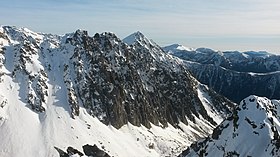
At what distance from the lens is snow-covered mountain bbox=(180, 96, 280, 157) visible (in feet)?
280

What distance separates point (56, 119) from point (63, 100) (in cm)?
1319

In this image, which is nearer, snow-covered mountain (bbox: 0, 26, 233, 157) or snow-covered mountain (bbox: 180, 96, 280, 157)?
snow-covered mountain (bbox: 180, 96, 280, 157)

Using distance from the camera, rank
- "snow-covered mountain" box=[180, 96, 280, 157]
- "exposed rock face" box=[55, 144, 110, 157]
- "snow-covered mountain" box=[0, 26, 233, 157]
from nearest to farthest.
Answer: "snow-covered mountain" box=[180, 96, 280, 157]
"exposed rock face" box=[55, 144, 110, 157]
"snow-covered mountain" box=[0, 26, 233, 157]

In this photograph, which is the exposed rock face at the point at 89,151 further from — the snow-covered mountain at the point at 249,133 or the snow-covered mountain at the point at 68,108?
the snow-covered mountain at the point at 249,133

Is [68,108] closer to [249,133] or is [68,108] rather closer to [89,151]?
[89,151]

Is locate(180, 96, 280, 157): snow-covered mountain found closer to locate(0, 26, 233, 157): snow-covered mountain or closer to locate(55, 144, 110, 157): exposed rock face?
locate(55, 144, 110, 157): exposed rock face

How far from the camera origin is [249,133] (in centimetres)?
8794

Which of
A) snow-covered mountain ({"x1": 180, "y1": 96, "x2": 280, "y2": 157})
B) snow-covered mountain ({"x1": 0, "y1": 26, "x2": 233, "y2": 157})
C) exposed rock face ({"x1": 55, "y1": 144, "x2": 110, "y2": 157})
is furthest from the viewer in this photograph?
Answer: snow-covered mountain ({"x1": 0, "y1": 26, "x2": 233, "y2": 157})

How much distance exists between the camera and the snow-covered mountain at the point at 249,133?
85.4m

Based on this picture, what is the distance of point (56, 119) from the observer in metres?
158

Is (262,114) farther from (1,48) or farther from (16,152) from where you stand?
(1,48)

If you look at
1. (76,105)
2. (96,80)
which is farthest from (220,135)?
(96,80)

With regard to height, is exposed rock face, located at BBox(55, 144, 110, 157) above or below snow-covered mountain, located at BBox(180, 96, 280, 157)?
below

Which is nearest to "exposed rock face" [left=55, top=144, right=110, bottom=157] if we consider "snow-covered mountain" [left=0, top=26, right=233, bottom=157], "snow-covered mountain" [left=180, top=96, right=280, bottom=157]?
"snow-covered mountain" [left=0, top=26, right=233, bottom=157]
